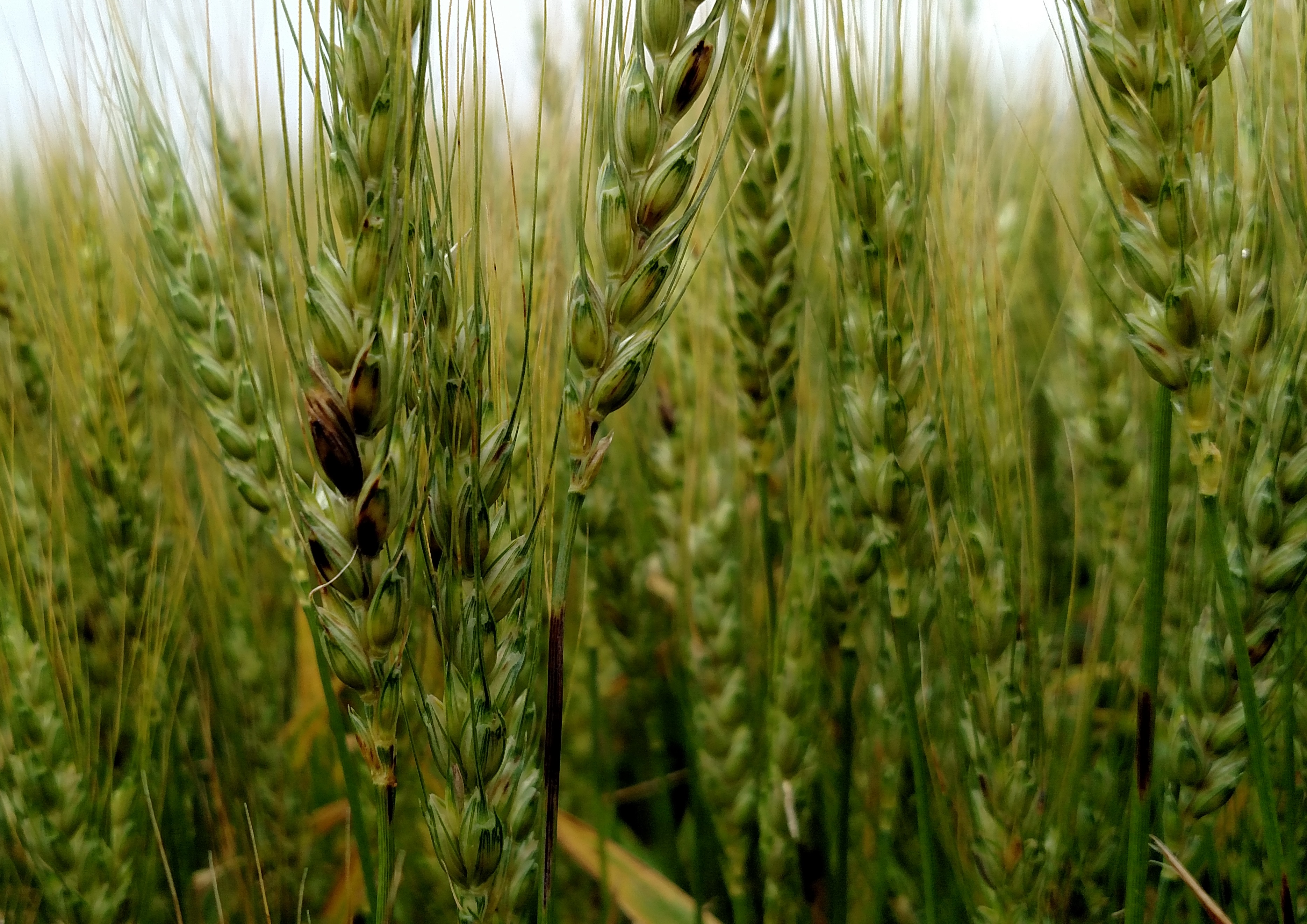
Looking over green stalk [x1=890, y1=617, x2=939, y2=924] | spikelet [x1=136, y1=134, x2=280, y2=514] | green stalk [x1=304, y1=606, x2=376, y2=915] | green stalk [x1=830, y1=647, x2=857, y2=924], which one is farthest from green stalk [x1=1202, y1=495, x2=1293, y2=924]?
spikelet [x1=136, y1=134, x2=280, y2=514]

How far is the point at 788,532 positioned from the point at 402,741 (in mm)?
748

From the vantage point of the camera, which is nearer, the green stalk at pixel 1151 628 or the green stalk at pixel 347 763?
the green stalk at pixel 1151 628

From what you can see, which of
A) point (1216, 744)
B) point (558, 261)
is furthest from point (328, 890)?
point (1216, 744)

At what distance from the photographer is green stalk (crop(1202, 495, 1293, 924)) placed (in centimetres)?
80

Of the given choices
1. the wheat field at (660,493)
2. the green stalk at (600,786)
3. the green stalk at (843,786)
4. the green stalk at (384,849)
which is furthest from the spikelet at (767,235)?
the green stalk at (384,849)

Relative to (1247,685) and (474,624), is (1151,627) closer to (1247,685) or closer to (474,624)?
(1247,685)

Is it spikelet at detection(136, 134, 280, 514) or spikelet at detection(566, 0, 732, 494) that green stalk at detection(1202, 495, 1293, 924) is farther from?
spikelet at detection(136, 134, 280, 514)

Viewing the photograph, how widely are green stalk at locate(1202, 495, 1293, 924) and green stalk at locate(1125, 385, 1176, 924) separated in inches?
1.4

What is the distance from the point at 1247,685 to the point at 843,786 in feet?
1.72

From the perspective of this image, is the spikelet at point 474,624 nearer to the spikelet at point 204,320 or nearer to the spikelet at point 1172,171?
the spikelet at point 204,320

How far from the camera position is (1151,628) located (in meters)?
0.85

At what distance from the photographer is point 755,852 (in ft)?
4.72

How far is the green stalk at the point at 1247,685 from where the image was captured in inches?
31.4

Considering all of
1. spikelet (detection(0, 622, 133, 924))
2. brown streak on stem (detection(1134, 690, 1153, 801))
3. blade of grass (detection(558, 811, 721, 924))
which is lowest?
blade of grass (detection(558, 811, 721, 924))
